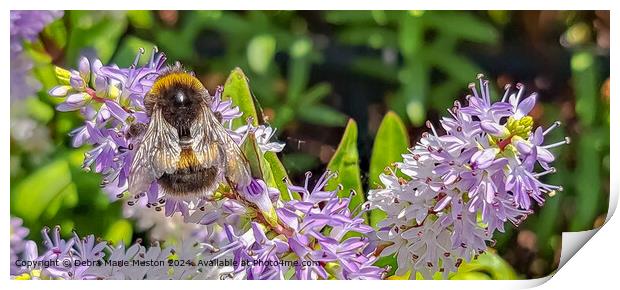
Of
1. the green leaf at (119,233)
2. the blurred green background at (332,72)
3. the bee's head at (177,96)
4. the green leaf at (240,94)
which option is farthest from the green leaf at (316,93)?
the green leaf at (119,233)

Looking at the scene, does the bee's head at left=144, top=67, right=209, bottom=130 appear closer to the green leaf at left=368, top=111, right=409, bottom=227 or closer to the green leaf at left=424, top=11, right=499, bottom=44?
the green leaf at left=368, top=111, right=409, bottom=227

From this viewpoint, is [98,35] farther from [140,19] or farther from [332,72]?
[332,72]

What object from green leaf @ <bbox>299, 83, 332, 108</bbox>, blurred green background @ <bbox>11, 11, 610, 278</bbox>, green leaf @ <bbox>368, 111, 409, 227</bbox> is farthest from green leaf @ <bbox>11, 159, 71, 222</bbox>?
green leaf @ <bbox>368, 111, 409, 227</bbox>

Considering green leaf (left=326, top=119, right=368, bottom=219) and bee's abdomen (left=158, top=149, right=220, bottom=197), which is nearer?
bee's abdomen (left=158, top=149, right=220, bottom=197)

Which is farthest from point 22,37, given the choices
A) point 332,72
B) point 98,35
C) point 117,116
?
point 332,72

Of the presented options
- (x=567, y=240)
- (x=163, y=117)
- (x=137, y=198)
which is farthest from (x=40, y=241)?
(x=567, y=240)

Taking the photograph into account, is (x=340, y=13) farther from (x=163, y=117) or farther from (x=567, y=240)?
(x=567, y=240)

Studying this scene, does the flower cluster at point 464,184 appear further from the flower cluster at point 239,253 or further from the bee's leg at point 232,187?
the bee's leg at point 232,187
